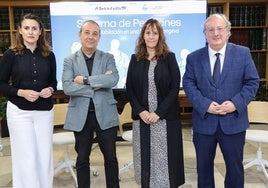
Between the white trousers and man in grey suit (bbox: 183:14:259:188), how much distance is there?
1126 mm

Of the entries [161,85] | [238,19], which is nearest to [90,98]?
[161,85]

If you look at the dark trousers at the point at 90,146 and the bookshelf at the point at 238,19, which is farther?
the bookshelf at the point at 238,19

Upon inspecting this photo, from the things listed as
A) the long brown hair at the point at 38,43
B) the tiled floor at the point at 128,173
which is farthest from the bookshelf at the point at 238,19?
the long brown hair at the point at 38,43

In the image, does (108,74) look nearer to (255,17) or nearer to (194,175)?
(194,175)

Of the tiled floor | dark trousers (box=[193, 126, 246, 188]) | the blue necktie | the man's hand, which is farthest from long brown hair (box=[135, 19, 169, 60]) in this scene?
the tiled floor

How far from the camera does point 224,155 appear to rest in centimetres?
228

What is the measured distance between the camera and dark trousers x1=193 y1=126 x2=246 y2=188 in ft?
7.31

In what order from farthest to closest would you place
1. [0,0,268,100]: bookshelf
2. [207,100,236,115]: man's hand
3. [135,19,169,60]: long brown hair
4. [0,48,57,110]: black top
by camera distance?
[0,0,268,100]: bookshelf < [135,19,169,60]: long brown hair < [0,48,57,110]: black top < [207,100,236,115]: man's hand

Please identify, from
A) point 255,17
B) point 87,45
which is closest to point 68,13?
point 87,45

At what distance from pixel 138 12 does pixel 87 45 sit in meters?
1.73

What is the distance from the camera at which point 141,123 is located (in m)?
2.43

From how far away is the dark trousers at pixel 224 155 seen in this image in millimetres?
2227

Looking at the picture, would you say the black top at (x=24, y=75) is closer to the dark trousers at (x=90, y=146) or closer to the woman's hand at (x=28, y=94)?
the woman's hand at (x=28, y=94)

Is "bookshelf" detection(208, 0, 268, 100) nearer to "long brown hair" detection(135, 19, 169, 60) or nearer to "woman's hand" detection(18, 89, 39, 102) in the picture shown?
"long brown hair" detection(135, 19, 169, 60)
